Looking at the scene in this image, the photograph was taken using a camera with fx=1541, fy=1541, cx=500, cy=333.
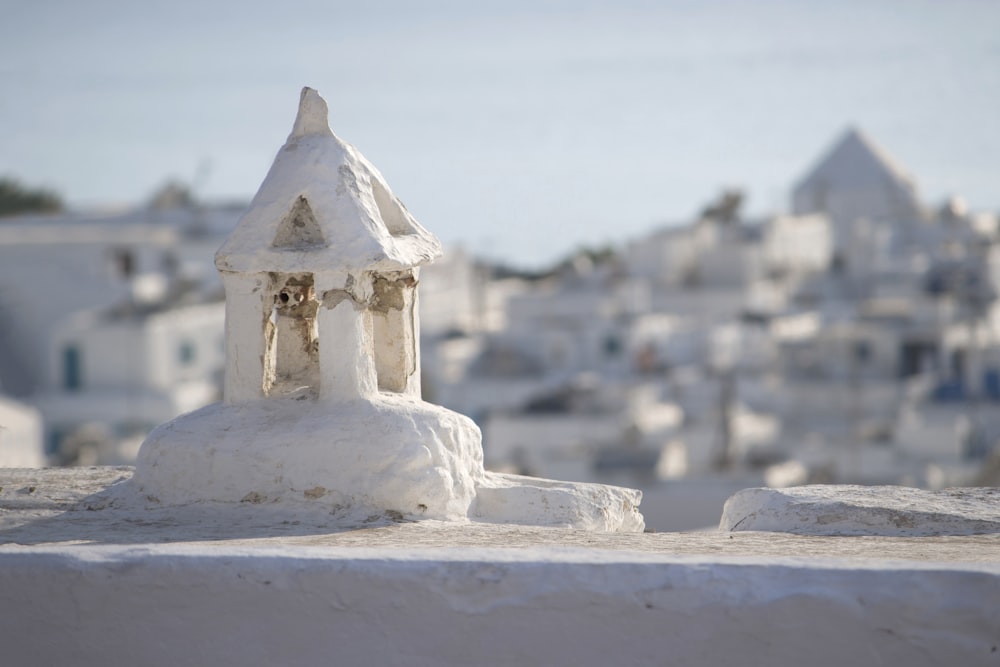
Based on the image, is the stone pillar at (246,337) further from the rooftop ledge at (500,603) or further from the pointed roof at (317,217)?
the rooftop ledge at (500,603)

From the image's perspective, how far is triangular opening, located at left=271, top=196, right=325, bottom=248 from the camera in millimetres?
6840

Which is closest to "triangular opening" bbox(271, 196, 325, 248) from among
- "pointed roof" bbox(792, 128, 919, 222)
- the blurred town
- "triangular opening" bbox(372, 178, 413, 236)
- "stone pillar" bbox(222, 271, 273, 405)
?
"stone pillar" bbox(222, 271, 273, 405)

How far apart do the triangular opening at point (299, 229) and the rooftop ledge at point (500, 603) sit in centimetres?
163

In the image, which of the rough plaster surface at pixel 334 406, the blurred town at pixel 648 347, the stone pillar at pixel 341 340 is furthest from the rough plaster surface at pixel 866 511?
the blurred town at pixel 648 347

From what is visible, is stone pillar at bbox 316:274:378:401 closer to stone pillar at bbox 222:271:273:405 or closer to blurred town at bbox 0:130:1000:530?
stone pillar at bbox 222:271:273:405

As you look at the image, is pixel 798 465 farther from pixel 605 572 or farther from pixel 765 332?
pixel 605 572

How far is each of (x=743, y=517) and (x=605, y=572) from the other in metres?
A: 1.66

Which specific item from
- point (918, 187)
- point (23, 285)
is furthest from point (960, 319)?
point (23, 285)

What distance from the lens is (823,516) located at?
6.17 m

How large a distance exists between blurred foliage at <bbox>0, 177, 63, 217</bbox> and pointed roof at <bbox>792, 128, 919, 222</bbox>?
89.0 feet

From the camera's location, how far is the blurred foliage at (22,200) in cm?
5578

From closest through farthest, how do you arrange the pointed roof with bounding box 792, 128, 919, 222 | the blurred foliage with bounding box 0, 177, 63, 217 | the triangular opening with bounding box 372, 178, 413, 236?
the triangular opening with bounding box 372, 178, 413, 236
the pointed roof with bounding box 792, 128, 919, 222
the blurred foliage with bounding box 0, 177, 63, 217

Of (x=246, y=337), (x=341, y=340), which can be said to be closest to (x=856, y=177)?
(x=246, y=337)

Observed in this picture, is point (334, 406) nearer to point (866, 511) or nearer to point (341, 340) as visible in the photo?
point (341, 340)
